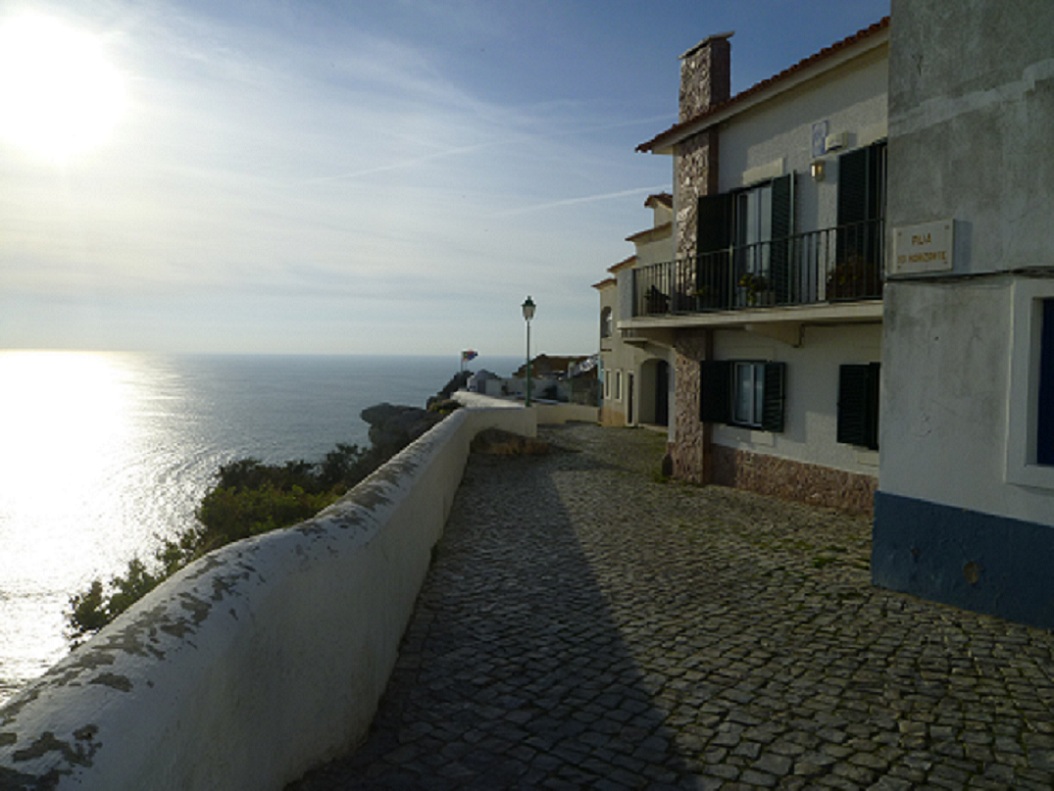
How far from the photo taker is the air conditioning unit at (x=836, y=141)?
10672 millimetres

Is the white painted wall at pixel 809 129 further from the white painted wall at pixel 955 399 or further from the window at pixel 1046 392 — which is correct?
the window at pixel 1046 392

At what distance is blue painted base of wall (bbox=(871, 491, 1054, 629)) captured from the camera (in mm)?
6199

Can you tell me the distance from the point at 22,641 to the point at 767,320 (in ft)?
66.8

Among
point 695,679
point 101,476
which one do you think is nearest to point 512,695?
point 695,679

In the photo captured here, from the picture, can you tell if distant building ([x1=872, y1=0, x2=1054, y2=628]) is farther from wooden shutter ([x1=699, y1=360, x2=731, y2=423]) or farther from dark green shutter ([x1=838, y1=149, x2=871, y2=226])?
wooden shutter ([x1=699, y1=360, x2=731, y2=423])

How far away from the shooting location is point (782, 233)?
11891 millimetres

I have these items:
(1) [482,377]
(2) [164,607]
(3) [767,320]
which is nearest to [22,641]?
(3) [767,320]

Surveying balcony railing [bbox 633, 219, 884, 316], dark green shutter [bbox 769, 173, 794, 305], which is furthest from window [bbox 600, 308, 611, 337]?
dark green shutter [bbox 769, 173, 794, 305]

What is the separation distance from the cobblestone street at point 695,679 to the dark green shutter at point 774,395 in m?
3.45

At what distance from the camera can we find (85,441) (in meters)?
80.1

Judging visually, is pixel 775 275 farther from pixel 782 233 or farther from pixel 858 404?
pixel 858 404

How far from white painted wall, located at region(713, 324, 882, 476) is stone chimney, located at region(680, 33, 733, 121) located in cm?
469

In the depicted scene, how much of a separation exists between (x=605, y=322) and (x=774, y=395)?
19.2 metres

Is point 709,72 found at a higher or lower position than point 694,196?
higher
